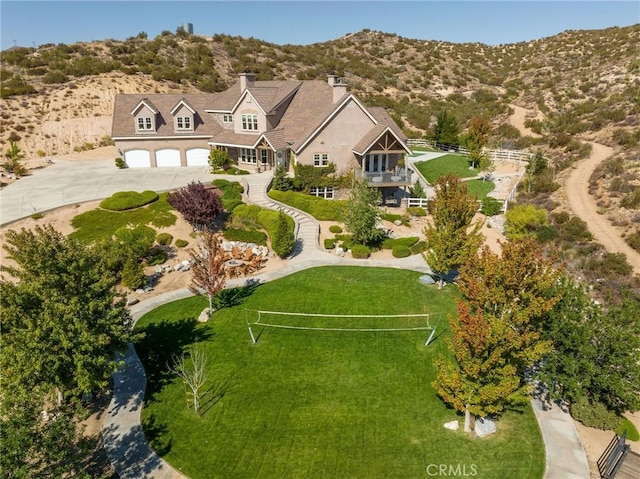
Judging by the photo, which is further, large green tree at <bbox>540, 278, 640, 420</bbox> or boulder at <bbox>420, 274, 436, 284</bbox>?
boulder at <bbox>420, 274, 436, 284</bbox>

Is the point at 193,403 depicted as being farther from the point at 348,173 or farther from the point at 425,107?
the point at 425,107

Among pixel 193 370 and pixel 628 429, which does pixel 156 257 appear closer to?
pixel 193 370

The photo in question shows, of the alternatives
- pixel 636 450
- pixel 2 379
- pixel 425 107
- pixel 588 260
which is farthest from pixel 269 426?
pixel 425 107

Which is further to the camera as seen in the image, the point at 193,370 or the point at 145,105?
the point at 145,105

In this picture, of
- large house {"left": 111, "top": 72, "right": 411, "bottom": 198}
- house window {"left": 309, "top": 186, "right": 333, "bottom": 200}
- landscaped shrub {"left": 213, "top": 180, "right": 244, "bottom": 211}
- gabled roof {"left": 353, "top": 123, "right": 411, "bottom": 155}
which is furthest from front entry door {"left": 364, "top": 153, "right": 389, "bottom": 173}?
landscaped shrub {"left": 213, "top": 180, "right": 244, "bottom": 211}

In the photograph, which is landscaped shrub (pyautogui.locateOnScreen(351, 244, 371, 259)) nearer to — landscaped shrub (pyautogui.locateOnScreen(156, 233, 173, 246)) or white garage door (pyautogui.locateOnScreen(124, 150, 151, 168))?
landscaped shrub (pyautogui.locateOnScreen(156, 233, 173, 246))

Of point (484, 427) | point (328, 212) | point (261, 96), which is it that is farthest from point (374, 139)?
point (484, 427)
